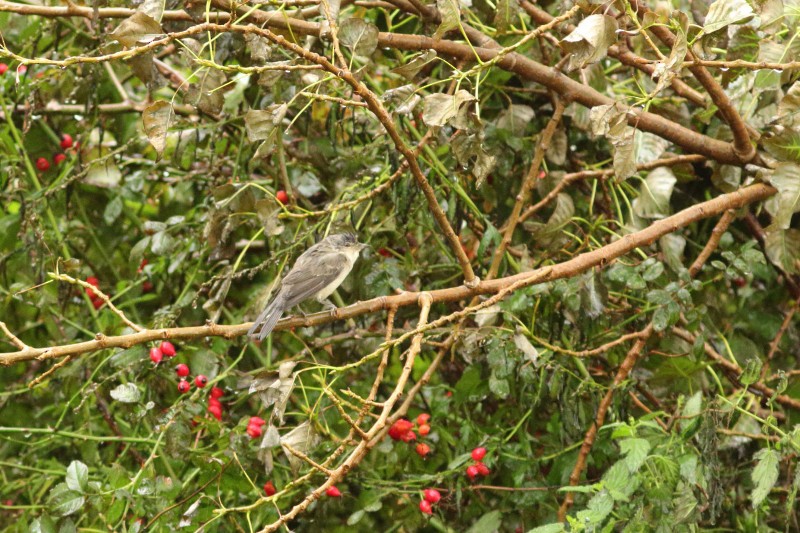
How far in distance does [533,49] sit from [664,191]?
0.78 metres

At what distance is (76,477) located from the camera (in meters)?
2.99

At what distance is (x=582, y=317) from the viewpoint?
10.4ft

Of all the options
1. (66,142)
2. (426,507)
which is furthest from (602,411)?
(66,142)

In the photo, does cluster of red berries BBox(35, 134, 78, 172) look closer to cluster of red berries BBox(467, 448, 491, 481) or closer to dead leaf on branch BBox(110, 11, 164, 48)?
dead leaf on branch BBox(110, 11, 164, 48)

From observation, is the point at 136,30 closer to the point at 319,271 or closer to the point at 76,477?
the point at 319,271

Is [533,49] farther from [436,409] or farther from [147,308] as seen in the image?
[147,308]

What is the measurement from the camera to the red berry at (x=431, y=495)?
3137mm

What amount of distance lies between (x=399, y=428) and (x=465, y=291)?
711 mm

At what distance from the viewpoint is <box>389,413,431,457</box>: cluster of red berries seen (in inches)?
130

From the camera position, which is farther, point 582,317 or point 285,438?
point 582,317

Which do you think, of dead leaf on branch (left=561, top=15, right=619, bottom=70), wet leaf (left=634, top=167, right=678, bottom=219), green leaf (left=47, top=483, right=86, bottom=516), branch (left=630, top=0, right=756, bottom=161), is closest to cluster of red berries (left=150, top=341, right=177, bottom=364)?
green leaf (left=47, top=483, right=86, bottom=516)

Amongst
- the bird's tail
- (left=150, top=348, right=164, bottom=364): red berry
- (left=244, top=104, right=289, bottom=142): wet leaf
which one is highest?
(left=244, top=104, right=289, bottom=142): wet leaf

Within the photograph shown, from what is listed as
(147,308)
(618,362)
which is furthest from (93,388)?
(618,362)

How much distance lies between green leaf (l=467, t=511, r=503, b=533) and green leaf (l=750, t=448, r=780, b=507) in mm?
927
